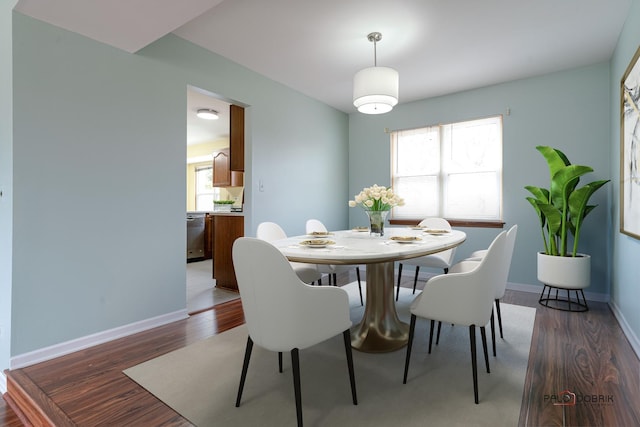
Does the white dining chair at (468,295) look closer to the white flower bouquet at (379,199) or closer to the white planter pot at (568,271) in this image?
the white flower bouquet at (379,199)

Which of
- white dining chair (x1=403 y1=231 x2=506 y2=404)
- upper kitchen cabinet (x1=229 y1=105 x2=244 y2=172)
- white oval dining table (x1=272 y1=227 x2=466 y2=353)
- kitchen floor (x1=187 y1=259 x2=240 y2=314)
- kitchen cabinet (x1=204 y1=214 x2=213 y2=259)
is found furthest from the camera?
kitchen cabinet (x1=204 y1=214 x2=213 y2=259)

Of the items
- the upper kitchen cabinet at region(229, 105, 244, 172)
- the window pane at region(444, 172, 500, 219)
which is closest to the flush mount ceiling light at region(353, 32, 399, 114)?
the upper kitchen cabinet at region(229, 105, 244, 172)

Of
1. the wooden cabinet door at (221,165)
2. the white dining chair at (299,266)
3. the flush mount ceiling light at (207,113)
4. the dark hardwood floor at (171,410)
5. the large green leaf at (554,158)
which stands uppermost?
the flush mount ceiling light at (207,113)

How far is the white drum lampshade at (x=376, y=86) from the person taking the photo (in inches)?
100

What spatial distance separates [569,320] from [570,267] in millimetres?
504

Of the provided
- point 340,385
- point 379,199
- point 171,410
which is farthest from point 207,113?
point 340,385

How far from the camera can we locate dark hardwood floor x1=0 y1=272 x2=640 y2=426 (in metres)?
1.51

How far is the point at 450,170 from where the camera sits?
430 cm

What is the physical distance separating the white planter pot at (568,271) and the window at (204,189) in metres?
6.82

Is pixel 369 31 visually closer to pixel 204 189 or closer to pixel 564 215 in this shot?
pixel 564 215

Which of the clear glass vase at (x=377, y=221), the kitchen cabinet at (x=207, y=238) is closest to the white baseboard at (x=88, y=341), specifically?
the clear glass vase at (x=377, y=221)

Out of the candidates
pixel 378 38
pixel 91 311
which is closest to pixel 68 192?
pixel 91 311

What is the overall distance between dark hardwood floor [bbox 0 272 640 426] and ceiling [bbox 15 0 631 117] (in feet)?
7.16

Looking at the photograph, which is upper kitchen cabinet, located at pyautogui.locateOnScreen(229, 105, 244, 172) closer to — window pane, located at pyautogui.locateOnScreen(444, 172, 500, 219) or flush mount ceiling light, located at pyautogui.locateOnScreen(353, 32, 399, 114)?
flush mount ceiling light, located at pyautogui.locateOnScreen(353, 32, 399, 114)
